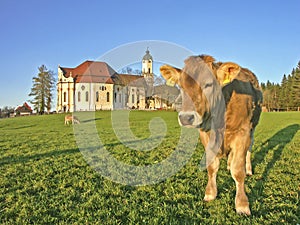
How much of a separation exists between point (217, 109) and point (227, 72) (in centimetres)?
52

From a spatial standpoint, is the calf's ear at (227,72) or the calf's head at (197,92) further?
the calf's ear at (227,72)

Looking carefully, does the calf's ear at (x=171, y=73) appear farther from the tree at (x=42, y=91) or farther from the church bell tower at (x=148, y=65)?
the tree at (x=42, y=91)

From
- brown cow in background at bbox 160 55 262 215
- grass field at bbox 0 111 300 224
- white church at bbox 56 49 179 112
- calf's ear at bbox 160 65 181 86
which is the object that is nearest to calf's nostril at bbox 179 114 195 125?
brown cow in background at bbox 160 55 262 215

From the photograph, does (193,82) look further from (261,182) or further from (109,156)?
(109,156)

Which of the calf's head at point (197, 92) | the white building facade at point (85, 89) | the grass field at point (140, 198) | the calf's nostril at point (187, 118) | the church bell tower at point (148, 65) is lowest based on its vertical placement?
the grass field at point (140, 198)

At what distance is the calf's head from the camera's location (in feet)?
9.71

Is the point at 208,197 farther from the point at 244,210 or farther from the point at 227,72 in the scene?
the point at 227,72

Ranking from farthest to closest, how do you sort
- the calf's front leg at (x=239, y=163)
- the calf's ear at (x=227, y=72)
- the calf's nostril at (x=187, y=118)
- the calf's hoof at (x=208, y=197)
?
the calf's hoof at (x=208, y=197) < the calf's front leg at (x=239, y=163) < the calf's ear at (x=227, y=72) < the calf's nostril at (x=187, y=118)

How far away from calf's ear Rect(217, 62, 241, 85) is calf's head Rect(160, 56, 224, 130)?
8 cm

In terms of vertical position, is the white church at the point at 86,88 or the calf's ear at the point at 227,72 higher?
the white church at the point at 86,88

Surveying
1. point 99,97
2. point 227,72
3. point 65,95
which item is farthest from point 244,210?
point 65,95

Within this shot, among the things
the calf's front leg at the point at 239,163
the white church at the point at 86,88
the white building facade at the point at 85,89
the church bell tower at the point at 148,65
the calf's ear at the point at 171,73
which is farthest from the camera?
the white building facade at the point at 85,89

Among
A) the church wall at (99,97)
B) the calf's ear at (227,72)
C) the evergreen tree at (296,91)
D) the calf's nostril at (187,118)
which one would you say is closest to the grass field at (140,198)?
the calf's nostril at (187,118)

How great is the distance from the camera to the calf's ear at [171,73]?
11.0 ft
